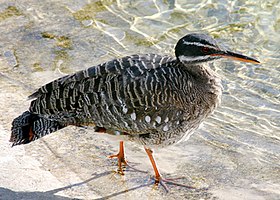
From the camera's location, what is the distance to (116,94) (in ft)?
23.0

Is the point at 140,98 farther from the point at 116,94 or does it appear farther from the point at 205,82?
the point at 205,82

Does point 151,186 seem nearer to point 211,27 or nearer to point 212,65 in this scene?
point 212,65

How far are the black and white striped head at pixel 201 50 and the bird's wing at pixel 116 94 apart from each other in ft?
0.74

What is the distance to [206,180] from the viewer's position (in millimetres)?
7387

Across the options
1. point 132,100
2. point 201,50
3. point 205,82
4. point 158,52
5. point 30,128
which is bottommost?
point 158,52

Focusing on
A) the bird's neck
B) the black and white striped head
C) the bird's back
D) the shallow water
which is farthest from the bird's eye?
the shallow water

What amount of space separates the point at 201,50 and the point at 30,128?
2.11 meters

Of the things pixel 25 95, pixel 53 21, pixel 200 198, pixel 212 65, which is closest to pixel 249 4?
pixel 212 65

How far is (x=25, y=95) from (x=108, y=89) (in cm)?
210

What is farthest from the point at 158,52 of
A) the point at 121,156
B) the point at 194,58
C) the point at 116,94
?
the point at 116,94

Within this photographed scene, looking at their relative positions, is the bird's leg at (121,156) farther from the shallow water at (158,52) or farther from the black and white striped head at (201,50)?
the black and white striped head at (201,50)

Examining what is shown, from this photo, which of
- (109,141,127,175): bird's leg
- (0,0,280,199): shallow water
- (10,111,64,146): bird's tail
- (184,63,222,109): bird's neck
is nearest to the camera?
(10,111,64,146): bird's tail

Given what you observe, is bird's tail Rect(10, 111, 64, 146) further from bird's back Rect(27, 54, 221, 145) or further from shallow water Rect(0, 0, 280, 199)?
shallow water Rect(0, 0, 280, 199)

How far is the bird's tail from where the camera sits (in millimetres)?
7129
